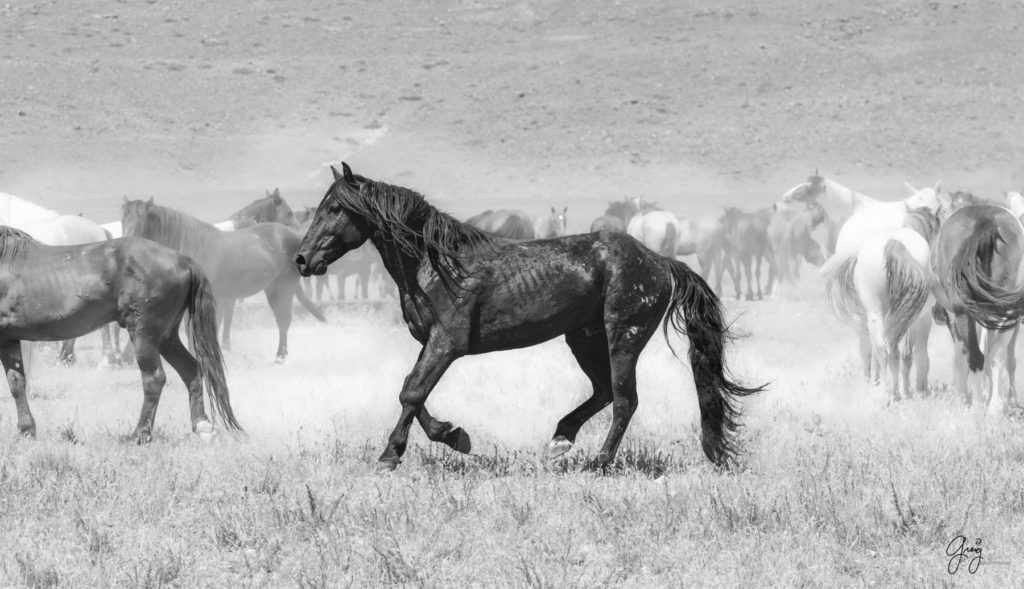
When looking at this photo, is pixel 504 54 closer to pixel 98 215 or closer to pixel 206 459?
pixel 98 215

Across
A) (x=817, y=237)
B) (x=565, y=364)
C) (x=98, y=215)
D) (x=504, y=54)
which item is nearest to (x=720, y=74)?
(x=504, y=54)

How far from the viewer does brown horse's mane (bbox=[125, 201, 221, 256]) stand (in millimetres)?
13586

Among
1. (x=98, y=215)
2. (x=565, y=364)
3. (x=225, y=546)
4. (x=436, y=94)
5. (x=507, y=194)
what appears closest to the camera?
(x=225, y=546)

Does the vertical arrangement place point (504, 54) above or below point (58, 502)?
above

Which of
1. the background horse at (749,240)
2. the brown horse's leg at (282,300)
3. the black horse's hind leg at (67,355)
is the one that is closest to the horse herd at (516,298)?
the black horse's hind leg at (67,355)

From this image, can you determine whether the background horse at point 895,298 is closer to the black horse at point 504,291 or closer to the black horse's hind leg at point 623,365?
the black horse at point 504,291

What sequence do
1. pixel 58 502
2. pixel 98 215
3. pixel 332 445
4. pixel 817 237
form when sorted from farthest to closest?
pixel 98 215
pixel 817 237
pixel 332 445
pixel 58 502

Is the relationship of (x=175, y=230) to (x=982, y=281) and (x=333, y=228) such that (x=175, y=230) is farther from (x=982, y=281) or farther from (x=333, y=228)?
(x=982, y=281)

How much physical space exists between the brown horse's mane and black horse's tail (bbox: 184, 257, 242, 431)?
473 centimetres

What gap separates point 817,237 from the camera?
3719 centimetres

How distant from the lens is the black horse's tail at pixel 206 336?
348 inches

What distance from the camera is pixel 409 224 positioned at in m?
7.52

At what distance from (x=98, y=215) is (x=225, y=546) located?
3844 cm

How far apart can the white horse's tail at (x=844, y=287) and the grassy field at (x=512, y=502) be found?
5.86 ft
